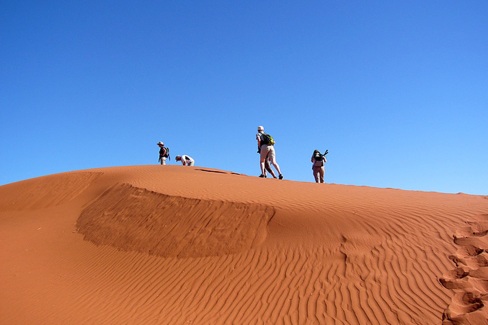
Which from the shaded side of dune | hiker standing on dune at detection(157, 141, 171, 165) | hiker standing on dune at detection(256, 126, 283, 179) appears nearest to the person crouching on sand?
hiker standing on dune at detection(157, 141, 171, 165)

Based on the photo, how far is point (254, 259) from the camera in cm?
849

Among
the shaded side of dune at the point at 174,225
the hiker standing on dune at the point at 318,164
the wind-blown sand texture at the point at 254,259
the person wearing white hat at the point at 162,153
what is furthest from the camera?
the person wearing white hat at the point at 162,153

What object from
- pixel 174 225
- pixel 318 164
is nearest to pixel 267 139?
pixel 318 164

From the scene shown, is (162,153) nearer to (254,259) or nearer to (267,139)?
(267,139)

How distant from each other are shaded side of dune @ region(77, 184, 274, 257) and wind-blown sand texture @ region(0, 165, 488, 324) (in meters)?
0.04

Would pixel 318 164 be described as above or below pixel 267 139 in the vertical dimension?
below

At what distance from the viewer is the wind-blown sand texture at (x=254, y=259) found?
20.6 feet

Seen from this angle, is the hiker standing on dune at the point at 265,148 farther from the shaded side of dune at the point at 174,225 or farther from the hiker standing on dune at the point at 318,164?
the shaded side of dune at the point at 174,225

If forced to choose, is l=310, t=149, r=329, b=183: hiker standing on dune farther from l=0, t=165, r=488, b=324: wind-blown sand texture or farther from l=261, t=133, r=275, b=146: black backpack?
l=0, t=165, r=488, b=324: wind-blown sand texture

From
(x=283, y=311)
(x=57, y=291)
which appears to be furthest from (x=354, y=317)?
(x=57, y=291)

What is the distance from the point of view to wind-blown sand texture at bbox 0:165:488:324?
20.6 feet

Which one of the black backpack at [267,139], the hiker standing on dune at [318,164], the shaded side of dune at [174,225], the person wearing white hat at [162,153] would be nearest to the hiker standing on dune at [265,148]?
the black backpack at [267,139]

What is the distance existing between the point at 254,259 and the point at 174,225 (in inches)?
130

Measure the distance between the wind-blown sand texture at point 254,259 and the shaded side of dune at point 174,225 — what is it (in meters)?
0.04
